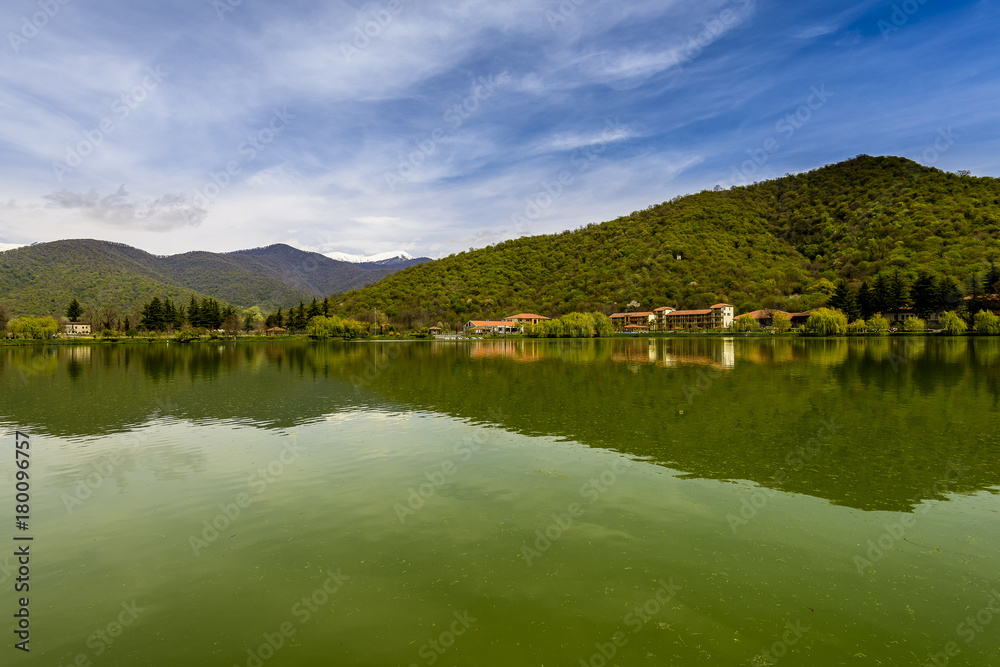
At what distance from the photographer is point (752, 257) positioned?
17475cm

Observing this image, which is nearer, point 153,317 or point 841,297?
point 841,297

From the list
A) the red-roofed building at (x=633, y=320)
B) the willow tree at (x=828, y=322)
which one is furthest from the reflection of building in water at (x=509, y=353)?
the red-roofed building at (x=633, y=320)

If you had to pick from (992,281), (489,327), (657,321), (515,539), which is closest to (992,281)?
(992,281)

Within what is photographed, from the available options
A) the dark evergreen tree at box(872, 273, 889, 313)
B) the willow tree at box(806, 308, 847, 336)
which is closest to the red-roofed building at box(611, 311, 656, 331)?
the willow tree at box(806, 308, 847, 336)

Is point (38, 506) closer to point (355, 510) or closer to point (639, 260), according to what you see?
point (355, 510)

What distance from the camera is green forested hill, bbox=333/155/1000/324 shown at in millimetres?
140250

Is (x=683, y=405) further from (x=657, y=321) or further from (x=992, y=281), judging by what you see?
(x=657, y=321)

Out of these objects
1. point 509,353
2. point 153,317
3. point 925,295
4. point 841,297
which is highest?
point 841,297

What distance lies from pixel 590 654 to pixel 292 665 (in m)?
3.75

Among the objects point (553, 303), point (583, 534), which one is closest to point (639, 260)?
point (553, 303)

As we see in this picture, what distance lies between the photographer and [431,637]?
6371 mm

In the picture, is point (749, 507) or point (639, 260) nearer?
point (749, 507)

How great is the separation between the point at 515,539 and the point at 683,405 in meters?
16.7

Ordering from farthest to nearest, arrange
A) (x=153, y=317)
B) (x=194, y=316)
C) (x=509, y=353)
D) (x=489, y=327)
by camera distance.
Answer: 1. (x=489, y=327)
2. (x=194, y=316)
3. (x=153, y=317)
4. (x=509, y=353)
